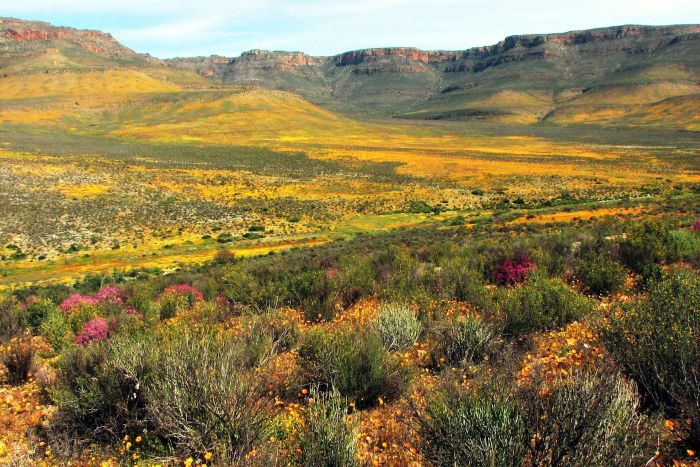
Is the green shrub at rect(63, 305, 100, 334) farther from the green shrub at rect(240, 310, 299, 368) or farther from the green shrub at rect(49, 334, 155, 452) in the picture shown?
the green shrub at rect(49, 334, 155, 452)

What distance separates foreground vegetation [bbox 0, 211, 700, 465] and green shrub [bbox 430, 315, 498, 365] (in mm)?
23

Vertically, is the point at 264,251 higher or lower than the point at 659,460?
lower

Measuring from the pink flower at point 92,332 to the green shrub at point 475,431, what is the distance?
6.32 m

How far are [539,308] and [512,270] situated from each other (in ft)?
13.0

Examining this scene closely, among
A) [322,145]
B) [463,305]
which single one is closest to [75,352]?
[463,305]

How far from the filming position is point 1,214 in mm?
34875

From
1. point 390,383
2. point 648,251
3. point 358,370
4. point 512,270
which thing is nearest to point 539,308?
point 390,383

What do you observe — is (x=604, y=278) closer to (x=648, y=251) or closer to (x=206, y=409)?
(x=648, y=251)

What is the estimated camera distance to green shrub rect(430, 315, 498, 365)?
6426mm

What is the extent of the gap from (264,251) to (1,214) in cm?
2278

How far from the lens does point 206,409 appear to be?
14.7 feet

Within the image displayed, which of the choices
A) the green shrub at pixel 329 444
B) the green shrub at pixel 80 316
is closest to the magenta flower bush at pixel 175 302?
the green shrub at pixel 80 316

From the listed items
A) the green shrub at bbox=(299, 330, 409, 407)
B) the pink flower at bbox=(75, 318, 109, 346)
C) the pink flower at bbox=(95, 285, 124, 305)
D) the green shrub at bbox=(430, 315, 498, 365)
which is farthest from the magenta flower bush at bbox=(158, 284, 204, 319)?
the green shrub at bbox=(430, 315, 498, 365)

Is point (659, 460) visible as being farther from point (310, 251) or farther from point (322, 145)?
point (322, 145)
